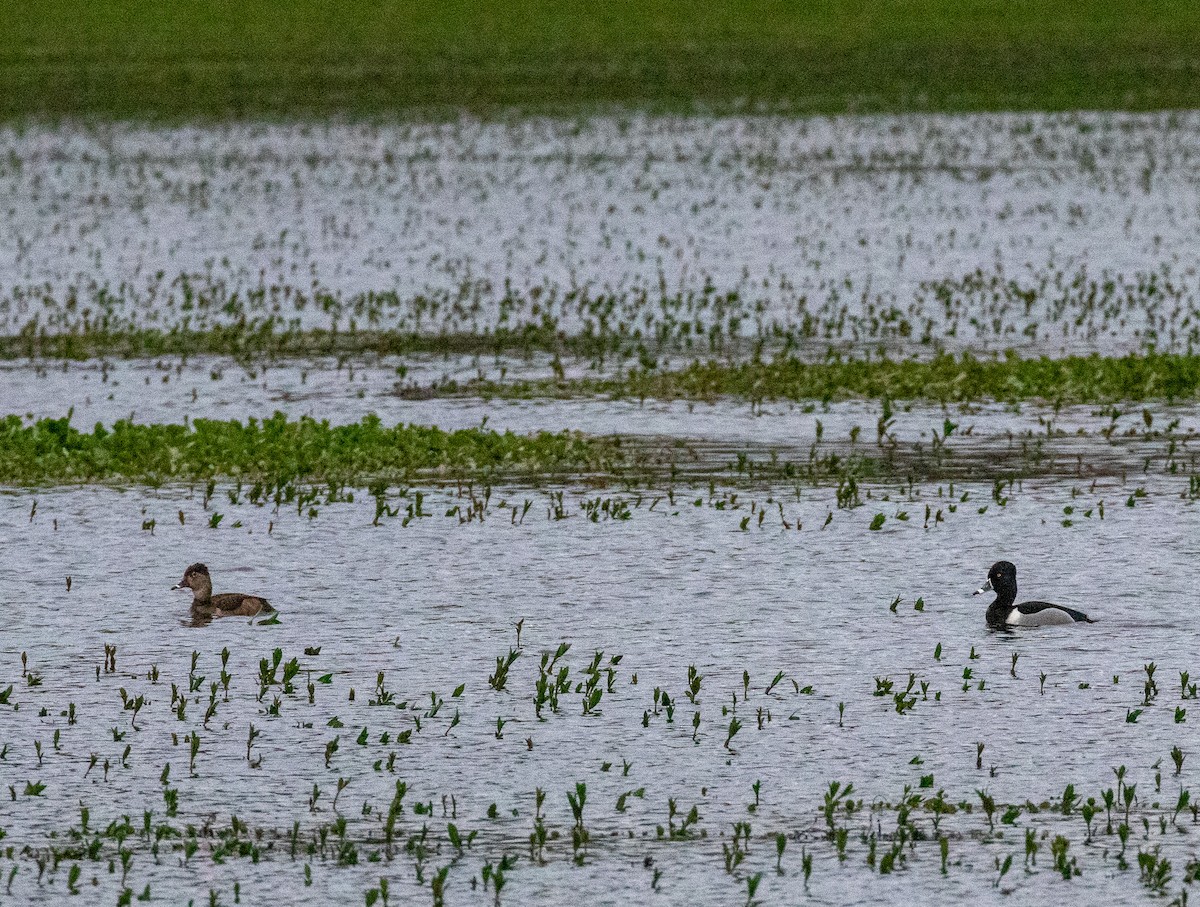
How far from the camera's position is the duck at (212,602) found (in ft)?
50.6

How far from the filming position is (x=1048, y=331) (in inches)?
1158

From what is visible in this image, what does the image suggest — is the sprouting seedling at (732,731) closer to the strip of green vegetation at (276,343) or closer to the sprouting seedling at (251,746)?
the sprouting seedling at (251,746)

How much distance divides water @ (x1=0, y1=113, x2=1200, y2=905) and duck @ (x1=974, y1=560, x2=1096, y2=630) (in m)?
0.13

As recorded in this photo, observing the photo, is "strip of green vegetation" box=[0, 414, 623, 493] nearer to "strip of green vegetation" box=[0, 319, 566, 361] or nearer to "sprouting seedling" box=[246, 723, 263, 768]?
"strip of green vegetation" box=[0, 319, 566, 361]

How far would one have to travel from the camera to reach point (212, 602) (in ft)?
50.6

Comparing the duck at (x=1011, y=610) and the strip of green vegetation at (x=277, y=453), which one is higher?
the strip of green vegetation at (x=277, y=453)

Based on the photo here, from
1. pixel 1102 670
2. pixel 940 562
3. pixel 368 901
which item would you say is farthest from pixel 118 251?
pixel 368 901

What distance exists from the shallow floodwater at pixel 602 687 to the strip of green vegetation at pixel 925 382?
477 cm

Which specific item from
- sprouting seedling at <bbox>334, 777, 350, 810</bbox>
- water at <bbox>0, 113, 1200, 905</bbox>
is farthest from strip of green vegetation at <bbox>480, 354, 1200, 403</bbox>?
sprouting seedling at <bbox>334, 777, 350, 810</bbox>

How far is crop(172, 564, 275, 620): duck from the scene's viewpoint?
1543 cm

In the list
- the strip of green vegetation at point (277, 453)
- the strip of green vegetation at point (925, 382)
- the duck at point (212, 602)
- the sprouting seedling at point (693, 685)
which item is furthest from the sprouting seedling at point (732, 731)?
the strip of green vegetation at point (925, 382)

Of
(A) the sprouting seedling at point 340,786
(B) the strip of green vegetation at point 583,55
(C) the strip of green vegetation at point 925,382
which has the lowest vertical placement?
(A) the sprouting seedling at point 340,786

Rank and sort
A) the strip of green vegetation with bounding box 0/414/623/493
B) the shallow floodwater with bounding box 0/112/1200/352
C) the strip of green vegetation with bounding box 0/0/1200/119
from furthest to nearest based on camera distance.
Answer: the strip of green vegetation with bounding box 0/0/1200/119, the shallow floodwater with bounding box 0/112/1200/352, the strip of green vegetation with bounding box 0/414/623/493

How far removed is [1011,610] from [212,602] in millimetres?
4846
